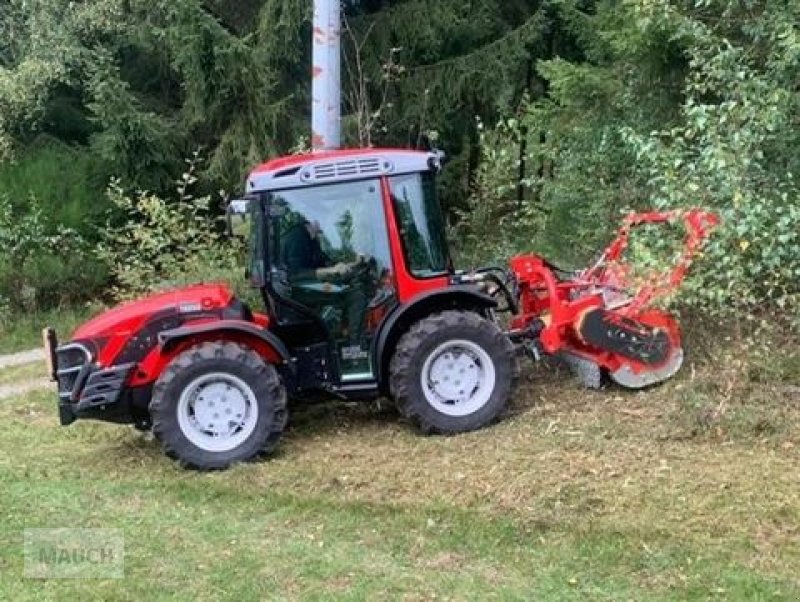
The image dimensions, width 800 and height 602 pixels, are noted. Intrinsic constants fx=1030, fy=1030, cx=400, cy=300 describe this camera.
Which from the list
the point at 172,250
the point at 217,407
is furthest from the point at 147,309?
the point at 172,250

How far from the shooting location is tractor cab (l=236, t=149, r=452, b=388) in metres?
6.63

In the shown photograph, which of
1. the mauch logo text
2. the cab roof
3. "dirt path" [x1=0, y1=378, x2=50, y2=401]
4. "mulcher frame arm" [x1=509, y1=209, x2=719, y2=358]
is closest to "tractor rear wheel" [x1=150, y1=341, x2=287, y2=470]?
the mauch logo text

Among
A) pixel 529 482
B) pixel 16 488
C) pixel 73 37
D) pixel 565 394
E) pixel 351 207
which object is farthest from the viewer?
pixel 73 37

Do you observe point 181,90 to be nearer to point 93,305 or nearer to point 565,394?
point 93,305

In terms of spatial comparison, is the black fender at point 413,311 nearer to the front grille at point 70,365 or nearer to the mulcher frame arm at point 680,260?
the mulcher frame arm at point 680,260

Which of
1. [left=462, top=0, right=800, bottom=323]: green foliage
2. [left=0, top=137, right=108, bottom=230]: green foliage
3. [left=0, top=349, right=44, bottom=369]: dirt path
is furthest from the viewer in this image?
[left=0, top=137, right=108, bottom=230]: green foliage

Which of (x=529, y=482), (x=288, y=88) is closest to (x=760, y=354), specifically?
(x=529, y=482)

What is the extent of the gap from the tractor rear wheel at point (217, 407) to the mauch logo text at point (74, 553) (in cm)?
97

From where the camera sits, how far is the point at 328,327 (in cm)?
671

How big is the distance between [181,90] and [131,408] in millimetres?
9313

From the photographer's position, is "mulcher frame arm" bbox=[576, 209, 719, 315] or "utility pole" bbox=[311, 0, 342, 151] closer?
"mulcher frame arm" bbox=[576, 209, 719, 315]

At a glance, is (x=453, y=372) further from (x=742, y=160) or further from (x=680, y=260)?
(x=742, y=160)

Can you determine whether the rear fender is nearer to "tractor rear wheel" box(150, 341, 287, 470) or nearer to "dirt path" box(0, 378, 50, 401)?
"tractor rear wheel" box(150, 341, 287, 470)

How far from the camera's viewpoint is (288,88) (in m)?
14.5
